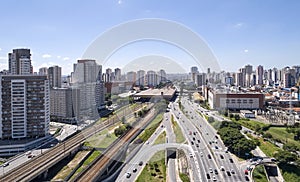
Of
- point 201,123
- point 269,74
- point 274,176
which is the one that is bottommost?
point 274,176

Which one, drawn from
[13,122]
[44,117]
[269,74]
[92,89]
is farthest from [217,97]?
[269,74]

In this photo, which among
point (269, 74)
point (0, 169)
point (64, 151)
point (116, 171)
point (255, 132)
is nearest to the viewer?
point (116, 171)

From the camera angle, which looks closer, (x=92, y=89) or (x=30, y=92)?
(x=30, y=92)

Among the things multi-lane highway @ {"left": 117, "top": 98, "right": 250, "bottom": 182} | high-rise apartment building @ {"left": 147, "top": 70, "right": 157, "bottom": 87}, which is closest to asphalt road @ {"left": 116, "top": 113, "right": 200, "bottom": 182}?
multi-lane highway @ {"left": 117, "top": 98, "right": 250, "bottom": 182}

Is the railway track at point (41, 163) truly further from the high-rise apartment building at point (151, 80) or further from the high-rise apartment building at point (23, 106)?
the high-rise apartment building at point (151, 80)

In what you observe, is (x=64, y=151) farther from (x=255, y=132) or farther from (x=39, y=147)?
(x=255, y=132)

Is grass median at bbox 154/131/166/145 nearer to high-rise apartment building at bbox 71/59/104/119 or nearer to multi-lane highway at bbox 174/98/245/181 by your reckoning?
multi-lane highway at bbox 174/98/245/181
